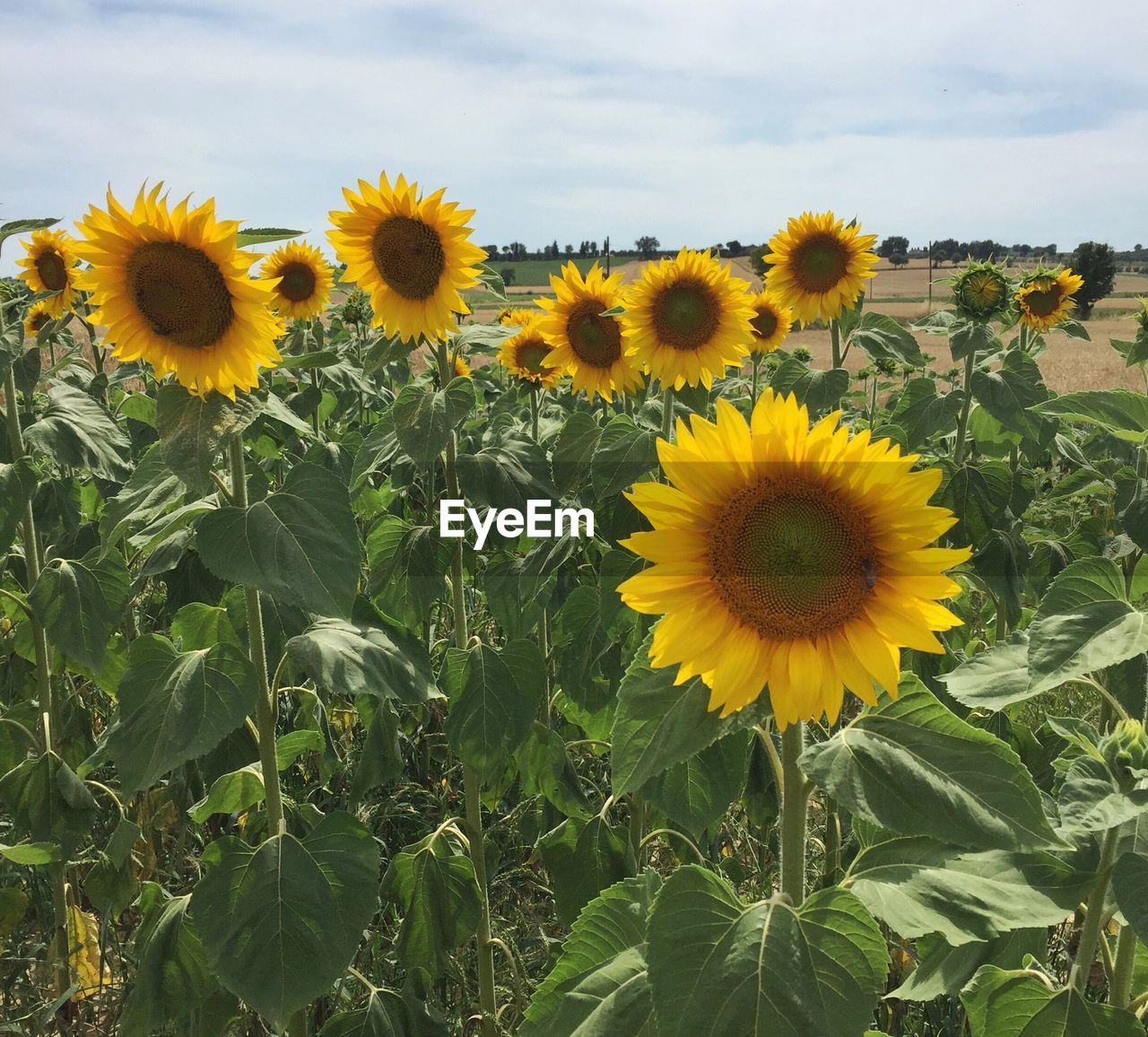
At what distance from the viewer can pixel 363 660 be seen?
196 cm

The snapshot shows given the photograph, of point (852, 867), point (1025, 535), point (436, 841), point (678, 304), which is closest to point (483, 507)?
point (436, 841)

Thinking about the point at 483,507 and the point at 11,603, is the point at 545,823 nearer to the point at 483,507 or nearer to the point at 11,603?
the point at 483,507

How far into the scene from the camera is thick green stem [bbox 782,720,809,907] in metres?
1.44

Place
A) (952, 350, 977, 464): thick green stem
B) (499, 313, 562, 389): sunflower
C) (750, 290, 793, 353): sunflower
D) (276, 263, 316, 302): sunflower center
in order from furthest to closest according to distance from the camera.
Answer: (276, 263, 316, 302): sunflower center, (750, 290, 793, 353): sunflower, (499, 313, 562, 389): sunflower, (952, 350, 977, 464): thick green stem

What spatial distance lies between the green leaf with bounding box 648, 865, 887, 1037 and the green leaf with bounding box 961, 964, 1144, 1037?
43cm

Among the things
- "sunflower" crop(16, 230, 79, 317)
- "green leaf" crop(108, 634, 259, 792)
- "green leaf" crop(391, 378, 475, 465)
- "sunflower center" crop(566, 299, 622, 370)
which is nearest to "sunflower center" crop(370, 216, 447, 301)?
"green leaf" crop(391, 378, 475, 465)

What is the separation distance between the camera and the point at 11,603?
2949mm

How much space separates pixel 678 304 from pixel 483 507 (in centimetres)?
111

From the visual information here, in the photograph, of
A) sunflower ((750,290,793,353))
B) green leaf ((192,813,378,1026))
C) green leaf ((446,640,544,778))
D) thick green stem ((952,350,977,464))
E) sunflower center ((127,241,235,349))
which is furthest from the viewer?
sunflower ((750,290,793,353))

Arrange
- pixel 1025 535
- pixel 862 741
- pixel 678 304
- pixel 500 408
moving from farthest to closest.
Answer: pixel 500 408
pixel 1025 535
pixel 678 304
pixel 862 741

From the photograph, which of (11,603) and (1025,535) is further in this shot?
(1025,535)

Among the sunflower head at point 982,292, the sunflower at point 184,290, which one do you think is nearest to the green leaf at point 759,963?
the sunflower at point 184,290

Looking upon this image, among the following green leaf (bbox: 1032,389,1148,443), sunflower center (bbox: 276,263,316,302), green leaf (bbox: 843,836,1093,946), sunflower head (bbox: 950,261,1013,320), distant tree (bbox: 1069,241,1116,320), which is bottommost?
green leaf (bbox: 843,836,1093,946)

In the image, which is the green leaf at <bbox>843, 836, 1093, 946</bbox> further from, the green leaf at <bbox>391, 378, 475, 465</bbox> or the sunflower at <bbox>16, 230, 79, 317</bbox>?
the sunflower at <bbox>16, 230, 79, 317</bbox>
